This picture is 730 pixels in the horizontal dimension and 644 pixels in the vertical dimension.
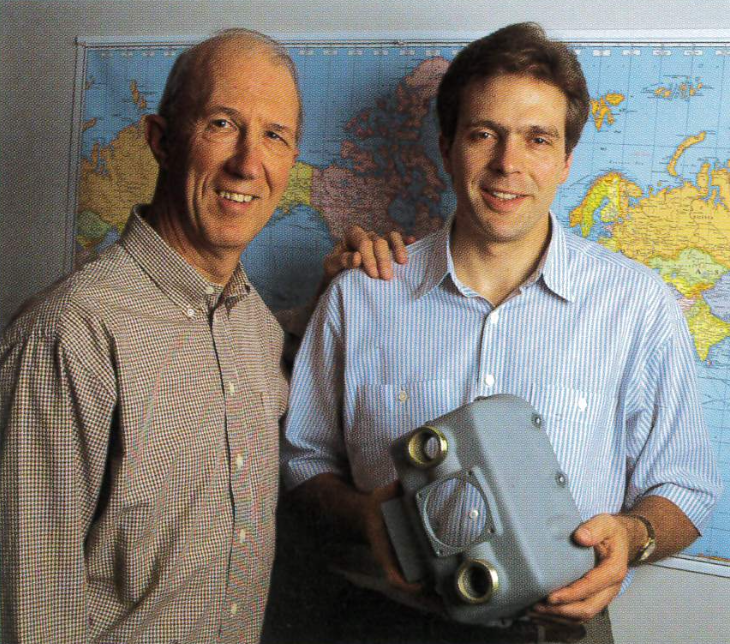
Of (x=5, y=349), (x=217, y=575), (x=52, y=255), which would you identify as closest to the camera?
(x=5, y=349)

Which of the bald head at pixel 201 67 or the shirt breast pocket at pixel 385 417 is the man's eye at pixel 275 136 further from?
the shirt breast pocket at pixel 385 417

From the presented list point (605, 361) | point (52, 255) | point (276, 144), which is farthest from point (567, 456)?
point (52, 255)

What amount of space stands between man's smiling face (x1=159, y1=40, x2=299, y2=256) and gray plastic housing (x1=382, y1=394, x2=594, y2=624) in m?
0.32

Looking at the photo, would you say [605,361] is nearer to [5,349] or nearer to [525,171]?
[525,171]

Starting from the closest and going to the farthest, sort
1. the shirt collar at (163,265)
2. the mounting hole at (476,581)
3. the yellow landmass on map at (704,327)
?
1. the mounting hole at (476,581)
2. the shirt collar at (163,265)
3. the yellow landmass on map at (704,327)

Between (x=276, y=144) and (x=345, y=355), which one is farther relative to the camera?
(x=345, y=355)

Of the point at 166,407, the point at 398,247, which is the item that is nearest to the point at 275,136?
the point at 398,247

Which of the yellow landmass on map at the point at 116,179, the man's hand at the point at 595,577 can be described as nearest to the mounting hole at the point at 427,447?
the man's hand at the point at 595,577

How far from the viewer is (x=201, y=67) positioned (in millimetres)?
885

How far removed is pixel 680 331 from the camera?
36.6 inches

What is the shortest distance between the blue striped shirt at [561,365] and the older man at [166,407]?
5.6 inches

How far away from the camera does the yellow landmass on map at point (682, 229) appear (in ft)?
3.07

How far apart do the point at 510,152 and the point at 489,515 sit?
0.42m

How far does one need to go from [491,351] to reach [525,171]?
215 millimetres
